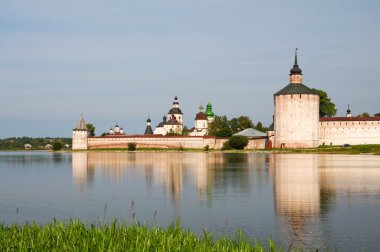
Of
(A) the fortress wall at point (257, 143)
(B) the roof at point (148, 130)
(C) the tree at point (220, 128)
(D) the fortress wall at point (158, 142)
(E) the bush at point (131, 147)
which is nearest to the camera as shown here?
(A) the fortress wall at point (257, 143)

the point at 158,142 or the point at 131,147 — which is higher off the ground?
the point at 158,142

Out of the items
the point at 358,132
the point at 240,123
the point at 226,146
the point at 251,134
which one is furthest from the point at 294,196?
the point at 240,123

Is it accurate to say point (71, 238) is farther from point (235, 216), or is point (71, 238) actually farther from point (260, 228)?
point (235, 216)

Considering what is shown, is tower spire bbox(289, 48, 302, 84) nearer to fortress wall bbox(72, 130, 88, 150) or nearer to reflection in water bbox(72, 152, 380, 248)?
fortress wall bbox(72, 130, 88, 150)

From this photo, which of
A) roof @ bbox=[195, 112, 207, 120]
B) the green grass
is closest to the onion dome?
roof @ bbox=[195, 112, 207, 120]

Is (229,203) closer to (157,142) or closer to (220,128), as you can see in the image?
(220,128)

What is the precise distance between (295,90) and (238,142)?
6.48 meters

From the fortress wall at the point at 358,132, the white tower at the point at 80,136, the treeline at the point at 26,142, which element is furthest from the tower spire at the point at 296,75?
the treeline at the point at 26,142

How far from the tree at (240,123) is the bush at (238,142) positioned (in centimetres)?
1027

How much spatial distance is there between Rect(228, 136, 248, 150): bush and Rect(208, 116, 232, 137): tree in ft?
17.3

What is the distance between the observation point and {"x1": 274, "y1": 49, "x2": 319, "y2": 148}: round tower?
1762 inches

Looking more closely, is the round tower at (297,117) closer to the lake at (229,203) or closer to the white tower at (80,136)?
the white tower at (80,136)

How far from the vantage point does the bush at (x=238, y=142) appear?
47969 mm

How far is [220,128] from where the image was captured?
55.1 metres
